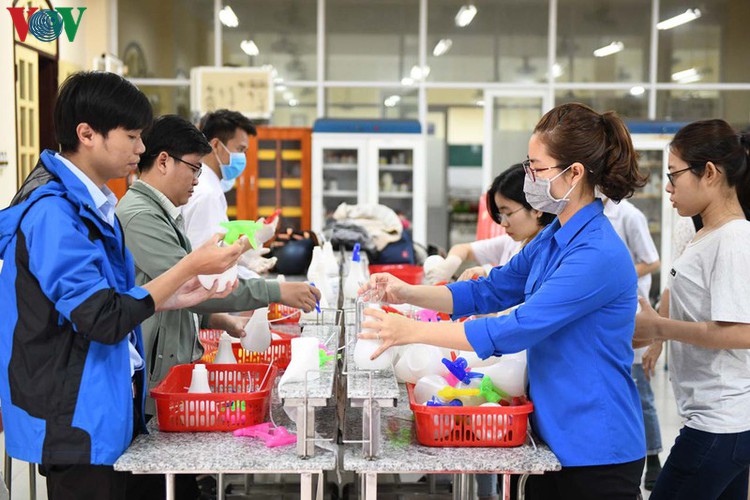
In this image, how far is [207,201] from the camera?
3.92m

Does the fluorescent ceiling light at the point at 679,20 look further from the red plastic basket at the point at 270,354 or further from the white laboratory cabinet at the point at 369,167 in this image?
the red plastic basket at the point at 270,354

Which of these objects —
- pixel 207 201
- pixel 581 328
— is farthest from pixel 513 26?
pixel 581 328

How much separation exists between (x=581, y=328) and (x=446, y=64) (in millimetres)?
8990

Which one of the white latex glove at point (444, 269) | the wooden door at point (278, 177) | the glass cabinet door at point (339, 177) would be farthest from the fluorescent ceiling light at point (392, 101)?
the white latex glove at point (444, 269)

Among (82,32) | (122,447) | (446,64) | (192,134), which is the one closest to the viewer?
(122,447)

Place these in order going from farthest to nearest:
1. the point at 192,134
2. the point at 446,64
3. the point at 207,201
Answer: the point at 446,64
the point at 207,201
the point at 192,134

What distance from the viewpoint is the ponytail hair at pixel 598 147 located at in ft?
6.63

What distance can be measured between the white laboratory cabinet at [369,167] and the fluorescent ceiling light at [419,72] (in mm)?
1359

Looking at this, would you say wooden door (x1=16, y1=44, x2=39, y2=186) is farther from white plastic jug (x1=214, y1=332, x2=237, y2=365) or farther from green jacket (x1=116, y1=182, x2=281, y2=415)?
white plastic jug (x1=214, y1=332, x2=237, y2=365)

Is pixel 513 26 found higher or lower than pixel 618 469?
higher

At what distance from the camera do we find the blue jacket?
5.99 feet

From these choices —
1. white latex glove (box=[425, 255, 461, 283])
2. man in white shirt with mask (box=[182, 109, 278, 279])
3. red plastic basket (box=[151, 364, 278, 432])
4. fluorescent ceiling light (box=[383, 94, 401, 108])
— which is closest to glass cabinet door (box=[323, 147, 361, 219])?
fluorescent ceiling light (box=[383, 94, 401, 108])

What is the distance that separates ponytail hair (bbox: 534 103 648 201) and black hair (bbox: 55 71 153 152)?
108cm

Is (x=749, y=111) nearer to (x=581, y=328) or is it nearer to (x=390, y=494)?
(x=390, y=494)
